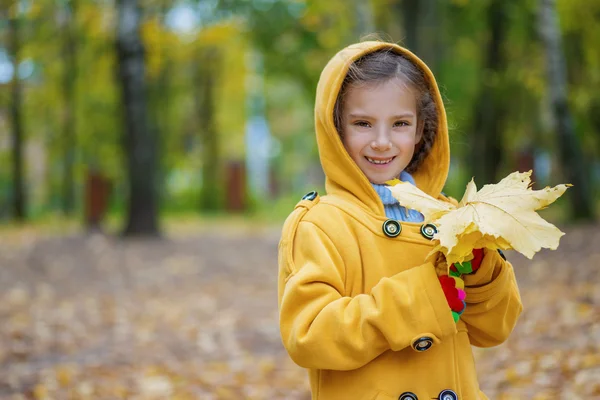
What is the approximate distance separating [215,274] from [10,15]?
12704mm

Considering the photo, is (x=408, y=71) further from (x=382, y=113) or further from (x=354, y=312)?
(x=354, y=312)

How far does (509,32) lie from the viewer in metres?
15.9

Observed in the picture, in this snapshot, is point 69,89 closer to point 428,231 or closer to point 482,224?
point 428,231

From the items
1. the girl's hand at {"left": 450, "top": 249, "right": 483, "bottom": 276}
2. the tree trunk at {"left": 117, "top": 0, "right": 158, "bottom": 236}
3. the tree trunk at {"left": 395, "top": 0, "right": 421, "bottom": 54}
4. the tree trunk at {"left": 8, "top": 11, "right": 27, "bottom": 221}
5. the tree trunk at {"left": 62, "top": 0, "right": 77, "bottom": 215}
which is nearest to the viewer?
the girl's hand at {"left": 450, "top": 249, "right": 483, "bottom": 276}

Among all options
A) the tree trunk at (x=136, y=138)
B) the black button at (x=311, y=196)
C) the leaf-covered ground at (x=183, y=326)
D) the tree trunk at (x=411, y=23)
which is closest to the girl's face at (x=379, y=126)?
the black button at (x=311, y=196)

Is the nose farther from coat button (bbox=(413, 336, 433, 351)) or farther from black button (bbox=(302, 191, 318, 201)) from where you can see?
coat button (bbox=(413, 336, 433, 351))

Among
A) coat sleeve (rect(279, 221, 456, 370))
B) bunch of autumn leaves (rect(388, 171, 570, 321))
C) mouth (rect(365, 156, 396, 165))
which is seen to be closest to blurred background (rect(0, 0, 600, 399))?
mouth (rect(365, 156, 396, 165))

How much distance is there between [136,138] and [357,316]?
10.9 metres

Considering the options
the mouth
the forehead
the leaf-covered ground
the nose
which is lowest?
the leaf-covered ground

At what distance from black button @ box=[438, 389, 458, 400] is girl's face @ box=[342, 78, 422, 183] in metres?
0.65

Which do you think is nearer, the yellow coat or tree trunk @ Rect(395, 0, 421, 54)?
the yellow coat

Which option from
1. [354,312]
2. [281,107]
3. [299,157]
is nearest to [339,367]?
[354,312]

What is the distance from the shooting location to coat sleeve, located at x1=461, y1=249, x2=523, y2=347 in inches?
78.5

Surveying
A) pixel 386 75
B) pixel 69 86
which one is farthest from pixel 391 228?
pixel 69 86
